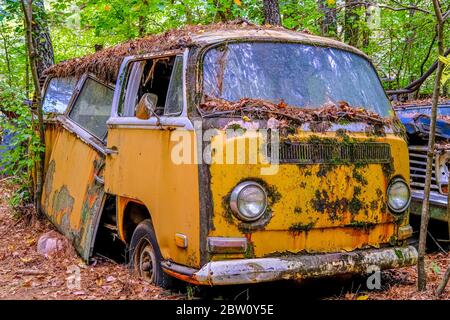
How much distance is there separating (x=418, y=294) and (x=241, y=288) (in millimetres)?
1496

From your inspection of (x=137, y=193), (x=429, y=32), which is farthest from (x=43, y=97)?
(x=429, y=32)

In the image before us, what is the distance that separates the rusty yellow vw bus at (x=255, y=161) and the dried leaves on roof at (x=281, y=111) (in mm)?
11

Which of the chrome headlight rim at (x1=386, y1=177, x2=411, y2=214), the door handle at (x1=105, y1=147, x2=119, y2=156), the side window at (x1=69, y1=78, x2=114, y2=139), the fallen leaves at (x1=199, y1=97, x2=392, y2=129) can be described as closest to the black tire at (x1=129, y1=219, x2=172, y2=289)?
the door handle at (x1=105, y1=147, x2=119, y2=156)

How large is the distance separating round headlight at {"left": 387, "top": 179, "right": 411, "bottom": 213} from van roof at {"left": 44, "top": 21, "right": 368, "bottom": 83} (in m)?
1.46

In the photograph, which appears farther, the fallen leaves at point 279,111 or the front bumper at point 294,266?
the fallen leaves at point 279,111

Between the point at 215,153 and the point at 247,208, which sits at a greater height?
the point at 215,153

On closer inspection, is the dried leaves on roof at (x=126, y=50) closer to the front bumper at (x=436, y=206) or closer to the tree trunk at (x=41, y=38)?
the tree trunk at (x=41, y=38)

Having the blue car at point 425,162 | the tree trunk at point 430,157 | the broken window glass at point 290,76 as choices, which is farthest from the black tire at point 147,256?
the blue car at point 425,162

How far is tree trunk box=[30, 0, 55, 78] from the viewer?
894 centimetres

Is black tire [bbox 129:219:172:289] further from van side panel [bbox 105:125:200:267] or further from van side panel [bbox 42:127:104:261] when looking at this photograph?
van side panel [bbox 42:127:104:261]

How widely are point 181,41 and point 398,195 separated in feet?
7.65

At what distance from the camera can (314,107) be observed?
467 centimetres

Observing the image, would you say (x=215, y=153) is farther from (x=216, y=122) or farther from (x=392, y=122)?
(x=392, y=122)

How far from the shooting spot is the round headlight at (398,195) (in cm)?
468
